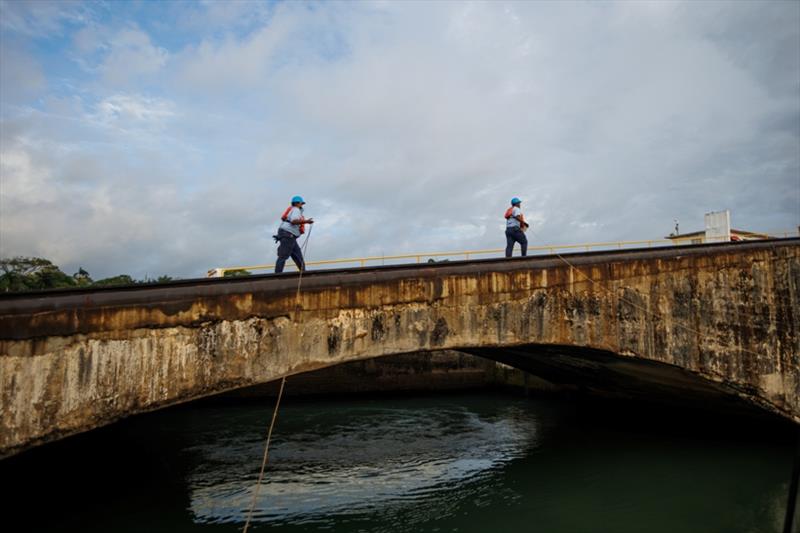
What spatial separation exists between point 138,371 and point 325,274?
328 cm

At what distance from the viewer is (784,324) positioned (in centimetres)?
1245

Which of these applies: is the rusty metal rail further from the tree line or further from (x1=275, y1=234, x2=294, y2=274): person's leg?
the tree line

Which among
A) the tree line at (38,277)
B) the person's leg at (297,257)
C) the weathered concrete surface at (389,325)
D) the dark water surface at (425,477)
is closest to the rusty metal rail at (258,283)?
the weathered concrete surface at (389,325)

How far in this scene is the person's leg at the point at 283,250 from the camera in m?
10.2

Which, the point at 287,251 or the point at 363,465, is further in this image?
the point at 363,465

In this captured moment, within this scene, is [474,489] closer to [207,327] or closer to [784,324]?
[207,327]

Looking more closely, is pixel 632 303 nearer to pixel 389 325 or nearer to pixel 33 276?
A: pixel 389 325

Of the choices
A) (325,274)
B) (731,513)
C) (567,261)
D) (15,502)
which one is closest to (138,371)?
(325,274)

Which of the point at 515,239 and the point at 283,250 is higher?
the point at 515,239

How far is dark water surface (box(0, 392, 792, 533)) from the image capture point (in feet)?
31.9

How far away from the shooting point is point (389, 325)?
30.9ft

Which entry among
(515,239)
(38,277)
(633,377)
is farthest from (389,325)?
(38,277)

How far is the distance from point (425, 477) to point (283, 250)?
627 cm

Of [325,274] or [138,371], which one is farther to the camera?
[325,274]
